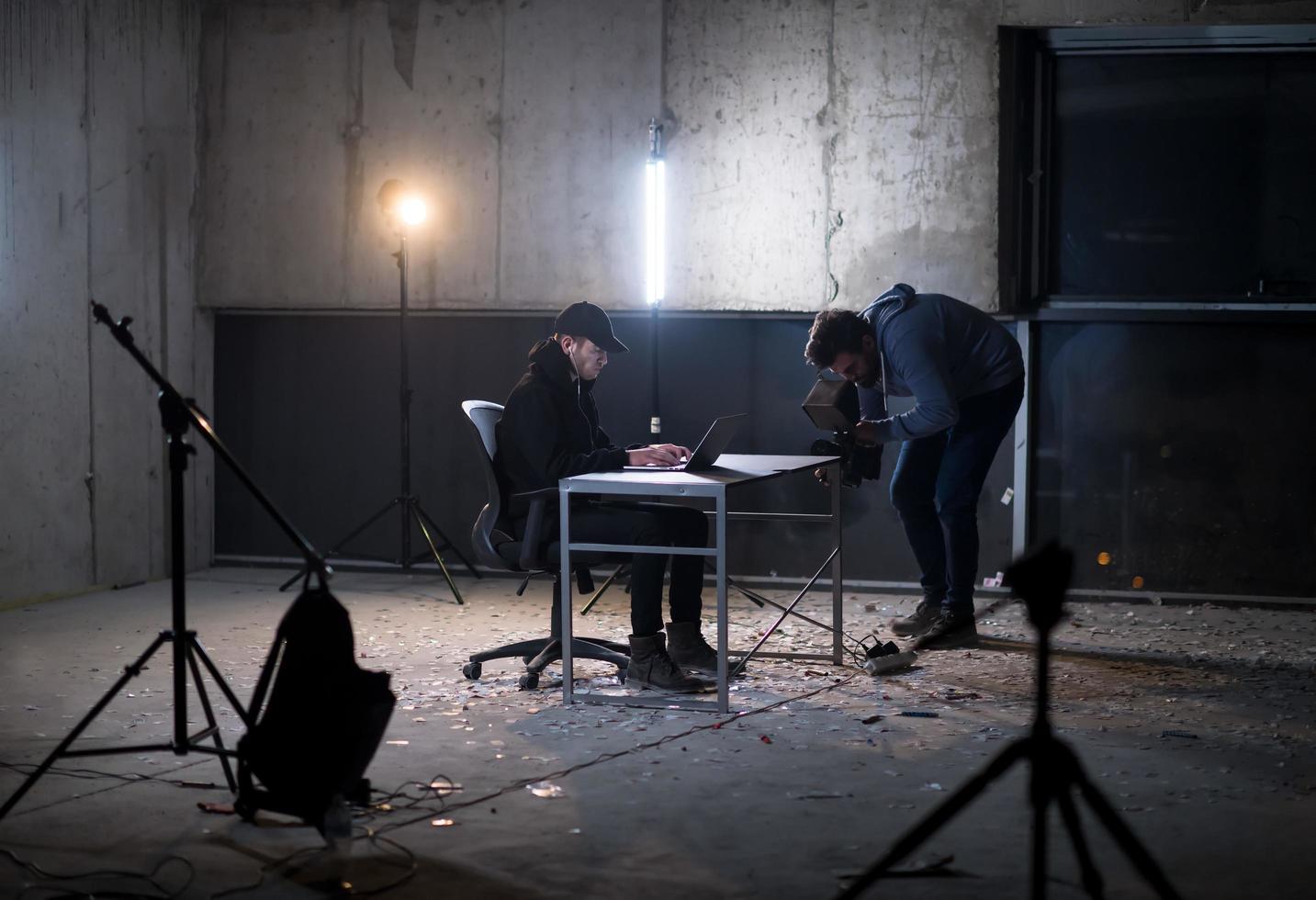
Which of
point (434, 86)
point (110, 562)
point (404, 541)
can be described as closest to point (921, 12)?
point (434, 86)

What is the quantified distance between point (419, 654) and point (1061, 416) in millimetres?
3168

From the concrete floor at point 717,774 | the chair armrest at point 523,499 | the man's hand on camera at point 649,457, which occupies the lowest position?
the concrete floor at point 717,774

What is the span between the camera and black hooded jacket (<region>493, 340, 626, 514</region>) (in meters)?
4.41

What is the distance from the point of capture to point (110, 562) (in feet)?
21.9

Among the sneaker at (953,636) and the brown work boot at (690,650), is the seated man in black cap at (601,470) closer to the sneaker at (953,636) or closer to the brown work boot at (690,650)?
the brown work boot at (690,650)

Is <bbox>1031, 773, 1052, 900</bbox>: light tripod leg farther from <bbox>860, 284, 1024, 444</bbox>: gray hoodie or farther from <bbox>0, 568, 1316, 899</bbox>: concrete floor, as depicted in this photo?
<bbox>860, 284, 1024, 444</bbox>: gray hoodie

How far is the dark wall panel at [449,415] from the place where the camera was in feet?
21.8

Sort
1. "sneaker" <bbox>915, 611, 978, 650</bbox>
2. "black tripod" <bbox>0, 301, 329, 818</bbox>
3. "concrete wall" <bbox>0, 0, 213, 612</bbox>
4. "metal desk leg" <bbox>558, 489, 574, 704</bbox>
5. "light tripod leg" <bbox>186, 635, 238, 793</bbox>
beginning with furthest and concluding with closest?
1. "concrete wall" <bbox>0, 0, 213, 612</bbox>
2. "sneaker" <bbox>915, 611, 978, 650</bbox>
3. "metal desk leg" <bbox>558, 489, 574, 704</bbox>
4. "light tripod leg" <bbox>186, 635, 238, 793</bbox>
5. "black tripod" <bbox>0, 301, 329, 818</bbox>

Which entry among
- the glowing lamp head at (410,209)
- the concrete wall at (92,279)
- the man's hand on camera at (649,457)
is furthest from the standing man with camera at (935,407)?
the concrete wall at (92,279)

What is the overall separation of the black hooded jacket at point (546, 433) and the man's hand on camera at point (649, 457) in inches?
1.5

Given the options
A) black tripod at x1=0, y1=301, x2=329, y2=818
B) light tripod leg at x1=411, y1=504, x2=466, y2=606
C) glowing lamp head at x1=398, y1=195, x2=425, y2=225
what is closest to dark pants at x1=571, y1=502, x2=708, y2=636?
black tripod at x1=0, y1=301, x2=329, y2=818

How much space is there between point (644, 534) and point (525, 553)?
40 centimetres

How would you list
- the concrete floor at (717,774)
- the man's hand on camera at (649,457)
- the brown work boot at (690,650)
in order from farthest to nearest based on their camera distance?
the brown work boot at (690,650) → the man's hand on camera at (649,457) → the concrete floor at (717,774)

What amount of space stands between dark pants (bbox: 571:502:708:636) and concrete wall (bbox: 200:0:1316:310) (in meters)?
2.36
